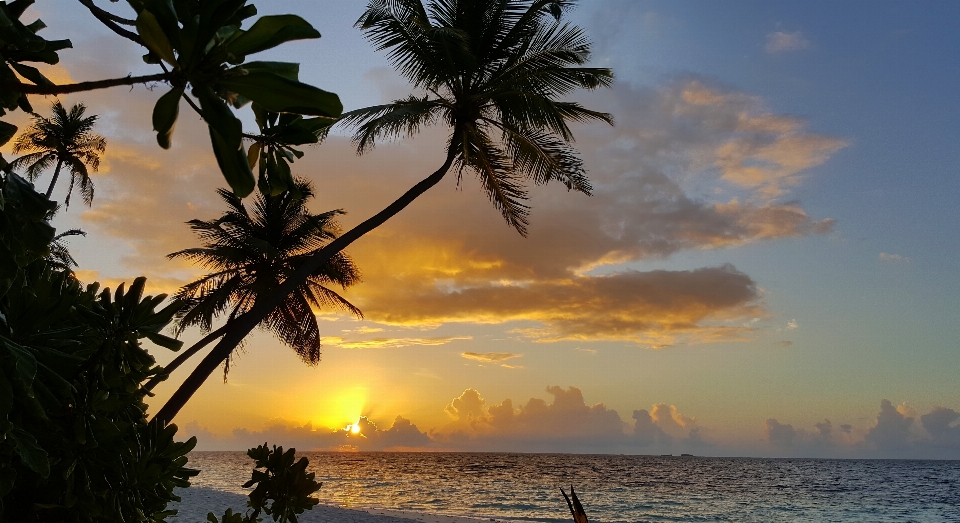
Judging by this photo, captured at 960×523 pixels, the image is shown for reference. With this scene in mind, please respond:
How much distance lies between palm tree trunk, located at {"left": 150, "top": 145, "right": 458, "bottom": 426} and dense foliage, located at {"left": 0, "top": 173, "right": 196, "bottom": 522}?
361 cm

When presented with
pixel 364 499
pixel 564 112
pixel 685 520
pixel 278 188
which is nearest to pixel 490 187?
pixel 564 112

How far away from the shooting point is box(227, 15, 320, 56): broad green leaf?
1160 mm

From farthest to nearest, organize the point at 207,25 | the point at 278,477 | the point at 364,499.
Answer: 1. the point at 364,499
2. the point at 278,477
3. the point at 207,25

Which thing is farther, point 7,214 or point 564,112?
point 564,112

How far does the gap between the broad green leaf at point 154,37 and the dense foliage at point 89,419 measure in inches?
61.7

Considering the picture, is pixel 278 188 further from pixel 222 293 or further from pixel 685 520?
pixel 685 520

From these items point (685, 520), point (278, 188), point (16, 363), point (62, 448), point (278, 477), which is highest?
point (278, 188)

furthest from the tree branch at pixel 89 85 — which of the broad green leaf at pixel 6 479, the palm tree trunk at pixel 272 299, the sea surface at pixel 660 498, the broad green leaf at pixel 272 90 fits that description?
the sea surface at pixel 660 498

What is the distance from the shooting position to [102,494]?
2648 mm

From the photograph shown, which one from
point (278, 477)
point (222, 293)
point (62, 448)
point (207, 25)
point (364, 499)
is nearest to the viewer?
point (207, 25)

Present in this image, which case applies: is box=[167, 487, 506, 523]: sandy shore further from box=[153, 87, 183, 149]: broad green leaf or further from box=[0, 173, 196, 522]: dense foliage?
box=[153, 87, 183, 149]: broad green leaf

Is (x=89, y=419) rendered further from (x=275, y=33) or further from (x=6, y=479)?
(x=275, y=33)

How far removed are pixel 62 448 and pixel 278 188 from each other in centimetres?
167

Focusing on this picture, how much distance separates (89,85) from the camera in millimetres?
1323
